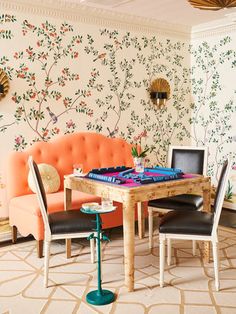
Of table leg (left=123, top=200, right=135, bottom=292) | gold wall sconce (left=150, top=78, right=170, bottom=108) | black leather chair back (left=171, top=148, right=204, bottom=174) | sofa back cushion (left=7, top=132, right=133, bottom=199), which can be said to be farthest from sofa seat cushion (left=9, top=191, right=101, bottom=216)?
gold wall sconce (left=150, top=78, right=170, bottom=108)

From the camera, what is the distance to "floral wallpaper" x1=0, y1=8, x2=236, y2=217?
13.0 ft

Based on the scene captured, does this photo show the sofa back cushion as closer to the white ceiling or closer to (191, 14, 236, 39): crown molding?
the white ceiling

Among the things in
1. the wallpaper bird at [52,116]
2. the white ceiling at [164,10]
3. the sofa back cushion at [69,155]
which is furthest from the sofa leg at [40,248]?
the white ceiling at [164,10]

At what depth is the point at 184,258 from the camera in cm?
341

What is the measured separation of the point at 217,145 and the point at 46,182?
8.21 feet

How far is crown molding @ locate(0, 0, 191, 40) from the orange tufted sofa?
1.30 meters

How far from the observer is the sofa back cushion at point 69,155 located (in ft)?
12.7

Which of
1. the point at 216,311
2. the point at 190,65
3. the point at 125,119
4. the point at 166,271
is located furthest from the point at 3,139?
the point at 190,65

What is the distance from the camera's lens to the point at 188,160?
397cm

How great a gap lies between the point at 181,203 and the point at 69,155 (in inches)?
54.8

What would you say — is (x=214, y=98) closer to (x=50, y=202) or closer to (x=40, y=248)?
(x=50, y=202)

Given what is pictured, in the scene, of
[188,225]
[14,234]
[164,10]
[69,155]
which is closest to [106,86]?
[69,155]

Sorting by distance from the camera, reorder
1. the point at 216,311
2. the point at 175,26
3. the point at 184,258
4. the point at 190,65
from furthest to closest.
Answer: the point at 190,65 < the point at 175,26 < the point at 184,258 < the point at 216,311

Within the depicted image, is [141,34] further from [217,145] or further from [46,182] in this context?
[46,182]
